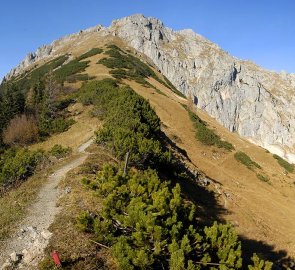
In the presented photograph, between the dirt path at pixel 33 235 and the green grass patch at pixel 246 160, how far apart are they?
38.1 meters

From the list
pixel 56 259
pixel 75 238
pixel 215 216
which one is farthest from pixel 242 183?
pixel 56 259

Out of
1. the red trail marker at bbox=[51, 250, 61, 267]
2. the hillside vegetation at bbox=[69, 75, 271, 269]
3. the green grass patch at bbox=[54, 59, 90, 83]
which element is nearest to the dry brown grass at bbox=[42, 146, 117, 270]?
the red trail marker at bbox=[51, 250, 61, 267]

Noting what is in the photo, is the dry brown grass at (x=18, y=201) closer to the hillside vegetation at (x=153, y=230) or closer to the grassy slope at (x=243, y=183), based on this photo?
the hillside vegetation at (x=153, y=230)

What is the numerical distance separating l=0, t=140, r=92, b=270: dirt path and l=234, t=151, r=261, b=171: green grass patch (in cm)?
3808

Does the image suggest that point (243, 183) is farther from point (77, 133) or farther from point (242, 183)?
point (77, 133)

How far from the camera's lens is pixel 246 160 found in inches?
2151

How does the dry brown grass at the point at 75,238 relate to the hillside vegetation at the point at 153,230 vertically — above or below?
below

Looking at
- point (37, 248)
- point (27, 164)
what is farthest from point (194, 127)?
point (37, 248)

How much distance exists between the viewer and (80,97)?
4956cm

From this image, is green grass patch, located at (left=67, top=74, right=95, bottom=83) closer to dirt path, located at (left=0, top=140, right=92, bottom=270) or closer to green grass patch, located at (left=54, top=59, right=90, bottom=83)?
green grass patch, located at (left=54, top=59, right=90, bottom=83)

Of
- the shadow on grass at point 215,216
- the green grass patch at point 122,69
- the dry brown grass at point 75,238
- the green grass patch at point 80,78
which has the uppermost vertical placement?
the green grass patch at point 122,69

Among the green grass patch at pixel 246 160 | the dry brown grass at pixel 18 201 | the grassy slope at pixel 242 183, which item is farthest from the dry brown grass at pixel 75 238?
the green grass patch at pixel 246 160

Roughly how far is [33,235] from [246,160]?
44126mm

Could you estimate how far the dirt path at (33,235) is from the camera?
13148mm
